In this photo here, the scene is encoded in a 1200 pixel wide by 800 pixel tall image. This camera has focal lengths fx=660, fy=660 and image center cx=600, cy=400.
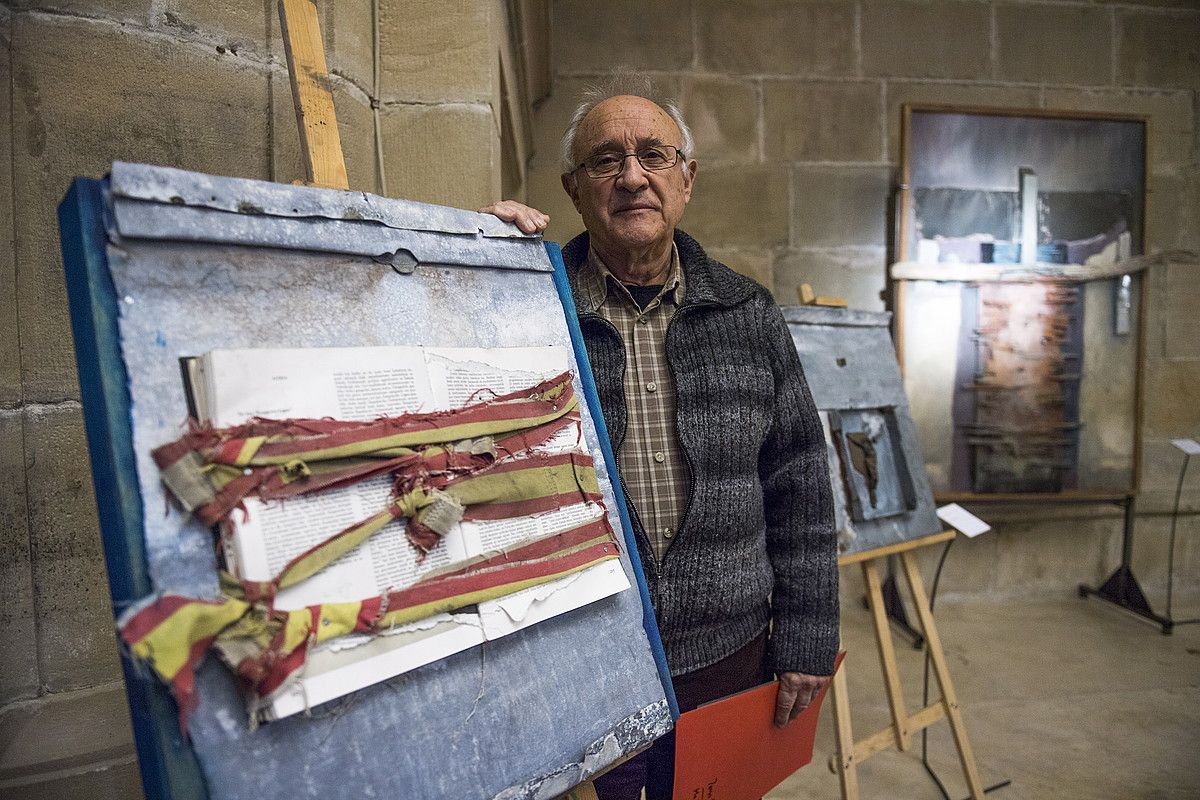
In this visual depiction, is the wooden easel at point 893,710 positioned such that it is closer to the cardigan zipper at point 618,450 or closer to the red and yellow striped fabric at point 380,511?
the cardigan zipper at point 618,450

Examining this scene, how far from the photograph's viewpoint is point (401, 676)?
1.91ft

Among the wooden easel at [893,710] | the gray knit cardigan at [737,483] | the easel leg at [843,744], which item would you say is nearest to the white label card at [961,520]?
the wooden easel at [893,710]

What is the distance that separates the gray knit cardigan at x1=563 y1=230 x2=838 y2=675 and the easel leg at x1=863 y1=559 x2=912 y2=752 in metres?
0.71

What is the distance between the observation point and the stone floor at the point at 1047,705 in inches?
75.4

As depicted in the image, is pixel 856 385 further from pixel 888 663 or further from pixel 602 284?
pixel 602 284

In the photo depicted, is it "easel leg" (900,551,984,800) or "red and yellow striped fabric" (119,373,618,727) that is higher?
"red and yellow striped fabric" (119,373,618,727)

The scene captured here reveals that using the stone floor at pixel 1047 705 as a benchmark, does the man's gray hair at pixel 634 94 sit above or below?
above

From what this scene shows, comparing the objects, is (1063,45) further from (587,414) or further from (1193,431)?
(587,414)

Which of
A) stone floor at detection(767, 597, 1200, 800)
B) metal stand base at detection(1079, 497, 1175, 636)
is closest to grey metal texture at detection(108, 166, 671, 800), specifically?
stone floor at detection(767, 597, 1200, 800)

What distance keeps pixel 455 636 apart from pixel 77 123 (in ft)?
3.23

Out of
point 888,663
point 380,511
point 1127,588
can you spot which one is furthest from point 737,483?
point 1127,588

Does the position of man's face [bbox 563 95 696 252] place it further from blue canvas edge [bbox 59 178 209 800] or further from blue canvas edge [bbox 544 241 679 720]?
blue canvas edge [bbox 59 178 209 800]

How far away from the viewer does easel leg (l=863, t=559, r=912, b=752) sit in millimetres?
1768

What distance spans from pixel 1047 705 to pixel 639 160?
2403 mm
